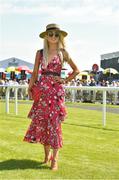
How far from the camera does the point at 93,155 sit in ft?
27.1

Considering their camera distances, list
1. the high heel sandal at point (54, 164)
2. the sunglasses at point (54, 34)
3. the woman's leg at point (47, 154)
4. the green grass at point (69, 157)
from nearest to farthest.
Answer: the green grass at point (69, 157) → the high heel sandal at point (54, 164) → the sunglasses at point (54, 34) → the woman's leg at point (47, 154)

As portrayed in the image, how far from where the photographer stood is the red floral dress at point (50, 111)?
703 cm

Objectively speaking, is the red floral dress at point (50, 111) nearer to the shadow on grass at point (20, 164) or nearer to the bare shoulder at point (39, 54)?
the bare shoulder at point (39, 54)

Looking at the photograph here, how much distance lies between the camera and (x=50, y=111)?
7.04m

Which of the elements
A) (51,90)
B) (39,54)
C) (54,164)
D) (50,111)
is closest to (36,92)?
(51,90)

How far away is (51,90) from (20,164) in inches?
44.6

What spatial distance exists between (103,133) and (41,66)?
16.1ft

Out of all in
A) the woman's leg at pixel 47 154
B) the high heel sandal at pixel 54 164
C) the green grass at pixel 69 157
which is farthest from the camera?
the woman's leg at pixel 47 154

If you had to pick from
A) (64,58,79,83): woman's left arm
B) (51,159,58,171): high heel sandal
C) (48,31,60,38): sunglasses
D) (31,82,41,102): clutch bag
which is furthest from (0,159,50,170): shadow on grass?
(48,31,60,38): sunglasses

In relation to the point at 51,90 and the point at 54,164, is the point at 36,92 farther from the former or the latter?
the point at 54,164

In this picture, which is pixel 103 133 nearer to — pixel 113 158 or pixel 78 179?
pixel 113 158

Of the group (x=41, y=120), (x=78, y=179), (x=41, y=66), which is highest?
(x=41, y=66)

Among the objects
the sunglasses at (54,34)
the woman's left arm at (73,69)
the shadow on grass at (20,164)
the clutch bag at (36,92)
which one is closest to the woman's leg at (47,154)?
the shadow on grass at (20,164)

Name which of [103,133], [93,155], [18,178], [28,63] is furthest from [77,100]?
[28,63]
